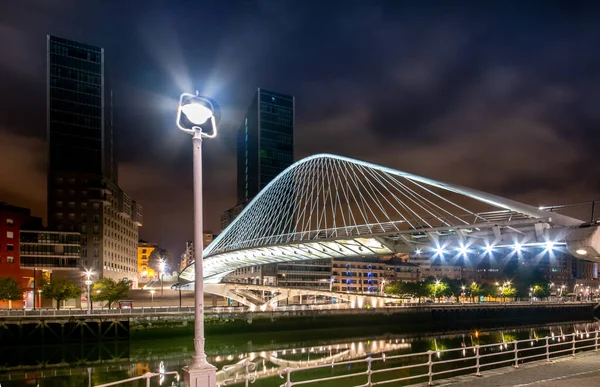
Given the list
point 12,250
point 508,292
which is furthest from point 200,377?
point 508,292

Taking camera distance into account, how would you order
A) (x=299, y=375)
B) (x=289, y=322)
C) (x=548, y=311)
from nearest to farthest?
(x=299, y=375), (x=289, y=322), (x=548, y=311)

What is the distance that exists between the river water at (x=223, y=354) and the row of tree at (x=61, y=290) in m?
22.3

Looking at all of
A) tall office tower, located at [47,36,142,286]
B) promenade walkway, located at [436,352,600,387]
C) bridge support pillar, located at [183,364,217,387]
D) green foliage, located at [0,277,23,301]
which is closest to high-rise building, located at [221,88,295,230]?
tall office tower, located at [47,36,142,286]

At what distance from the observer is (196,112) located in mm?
9758

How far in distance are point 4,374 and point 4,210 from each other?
52.0 meters

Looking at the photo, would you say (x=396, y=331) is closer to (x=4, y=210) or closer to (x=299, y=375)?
(x=299, y=375)

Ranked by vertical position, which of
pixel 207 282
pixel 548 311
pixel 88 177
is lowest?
pixel 548 311

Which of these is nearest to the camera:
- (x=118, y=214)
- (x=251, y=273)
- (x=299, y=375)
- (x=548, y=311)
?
(x=299, y=375)

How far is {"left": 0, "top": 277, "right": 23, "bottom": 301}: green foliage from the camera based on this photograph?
66119 millimetres

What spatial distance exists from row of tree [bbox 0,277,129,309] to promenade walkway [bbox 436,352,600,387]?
65407 millimetres

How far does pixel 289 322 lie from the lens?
60594 mm

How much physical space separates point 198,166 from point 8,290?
68.9 m

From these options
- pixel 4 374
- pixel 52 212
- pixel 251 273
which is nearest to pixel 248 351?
pixel 4 374

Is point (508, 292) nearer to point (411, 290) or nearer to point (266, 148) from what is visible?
point (411, 290)
